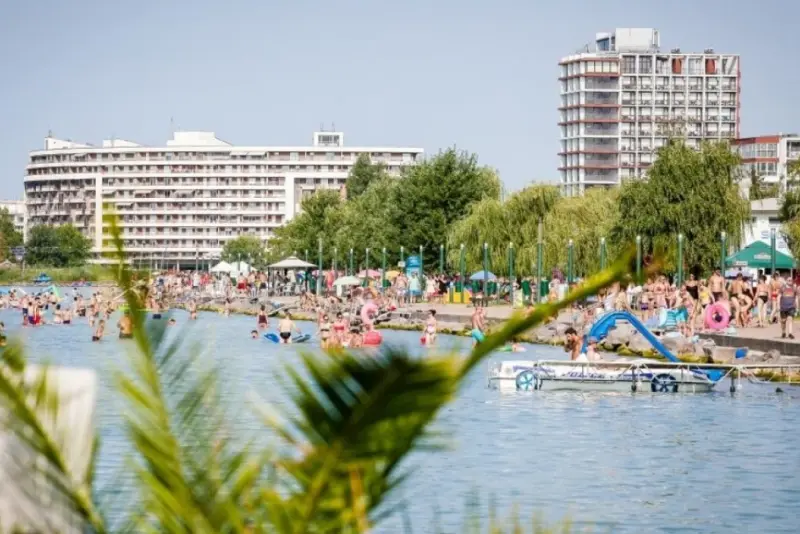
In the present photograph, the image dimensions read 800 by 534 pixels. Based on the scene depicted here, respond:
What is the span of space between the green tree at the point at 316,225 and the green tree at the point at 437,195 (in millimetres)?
27199

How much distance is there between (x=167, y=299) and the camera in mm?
4402

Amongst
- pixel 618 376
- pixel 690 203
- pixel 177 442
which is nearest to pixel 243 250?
pixel 690 203

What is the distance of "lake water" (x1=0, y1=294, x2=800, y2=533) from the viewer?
21.5 m

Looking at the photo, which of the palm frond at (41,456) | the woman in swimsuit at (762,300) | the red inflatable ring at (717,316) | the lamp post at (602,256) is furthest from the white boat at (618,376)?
the palm frond at (41,456)

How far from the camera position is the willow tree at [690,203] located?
77.8 meters

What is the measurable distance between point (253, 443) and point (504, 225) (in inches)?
3256

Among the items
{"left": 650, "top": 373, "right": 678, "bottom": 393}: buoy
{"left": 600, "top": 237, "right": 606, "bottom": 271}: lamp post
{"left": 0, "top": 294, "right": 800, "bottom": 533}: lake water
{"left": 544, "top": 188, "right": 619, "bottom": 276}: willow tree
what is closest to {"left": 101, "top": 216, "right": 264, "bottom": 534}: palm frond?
{"left": 600, "top": 237, "right": 606, "bottom": 271}: lamp post

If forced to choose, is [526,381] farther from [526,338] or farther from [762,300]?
[526,338]

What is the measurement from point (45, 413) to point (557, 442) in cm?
2740

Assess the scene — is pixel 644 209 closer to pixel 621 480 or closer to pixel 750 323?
pixel 750 323

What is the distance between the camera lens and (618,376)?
35.0 metres

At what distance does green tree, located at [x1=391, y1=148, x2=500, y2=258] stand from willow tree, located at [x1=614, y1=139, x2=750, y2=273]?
49.9 feet

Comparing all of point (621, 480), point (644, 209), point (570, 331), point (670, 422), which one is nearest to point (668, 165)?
point (644, 209)

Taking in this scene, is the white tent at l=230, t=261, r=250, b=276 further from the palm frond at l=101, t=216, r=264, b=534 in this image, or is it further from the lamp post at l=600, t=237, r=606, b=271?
the palm frond at l=101, t=216, r=264, b=534
